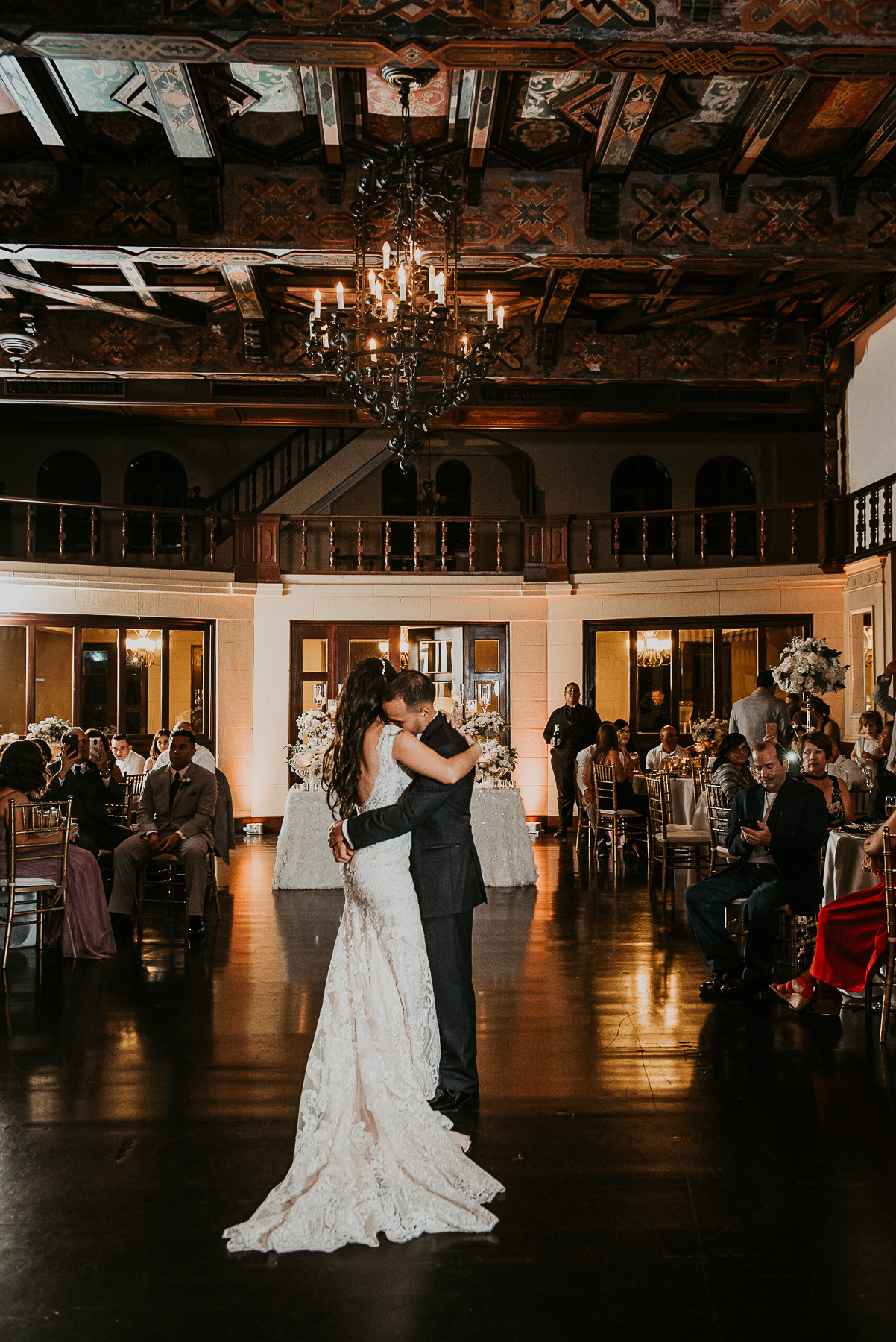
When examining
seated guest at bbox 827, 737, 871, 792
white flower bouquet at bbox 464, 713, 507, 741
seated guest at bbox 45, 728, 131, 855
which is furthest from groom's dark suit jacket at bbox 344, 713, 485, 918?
white flower bouquet at bbox 464, 713, 507, 741

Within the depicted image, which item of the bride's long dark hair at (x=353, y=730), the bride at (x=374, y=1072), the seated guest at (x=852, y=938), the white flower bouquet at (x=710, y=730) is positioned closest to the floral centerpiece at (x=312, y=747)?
the white flower bouquet at (x=710, y=730)

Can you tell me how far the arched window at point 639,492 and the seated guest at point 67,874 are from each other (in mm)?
11254

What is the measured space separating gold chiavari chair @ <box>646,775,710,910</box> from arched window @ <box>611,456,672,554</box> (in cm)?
710

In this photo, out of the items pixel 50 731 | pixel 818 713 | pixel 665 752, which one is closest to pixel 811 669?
pixel 818 713

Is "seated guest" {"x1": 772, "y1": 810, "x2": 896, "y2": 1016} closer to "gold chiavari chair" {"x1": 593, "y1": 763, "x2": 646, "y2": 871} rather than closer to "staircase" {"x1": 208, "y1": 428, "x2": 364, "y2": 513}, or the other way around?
"gold chiavari chair" {"x1": 593, "y1": 763, "x2": 646, "y2": 871}

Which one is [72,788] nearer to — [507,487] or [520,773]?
[520,773]

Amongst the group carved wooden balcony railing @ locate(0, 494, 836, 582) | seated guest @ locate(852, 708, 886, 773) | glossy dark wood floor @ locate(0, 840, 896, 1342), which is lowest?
glossy dark wood floor @ locate(0, 840, 896, 1342)

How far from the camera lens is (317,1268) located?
2.79 meters

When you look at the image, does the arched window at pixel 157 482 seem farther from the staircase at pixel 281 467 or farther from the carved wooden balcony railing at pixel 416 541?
the staircase at pixel 281 467

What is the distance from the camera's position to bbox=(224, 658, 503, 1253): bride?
2.97 metres

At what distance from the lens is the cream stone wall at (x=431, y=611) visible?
13125 millimetres

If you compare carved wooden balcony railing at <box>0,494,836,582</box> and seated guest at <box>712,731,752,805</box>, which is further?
carved wooden balcony railing at <box>0,494,836,582</box>

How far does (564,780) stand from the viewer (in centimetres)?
1272

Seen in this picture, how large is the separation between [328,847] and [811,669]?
4724 mm
